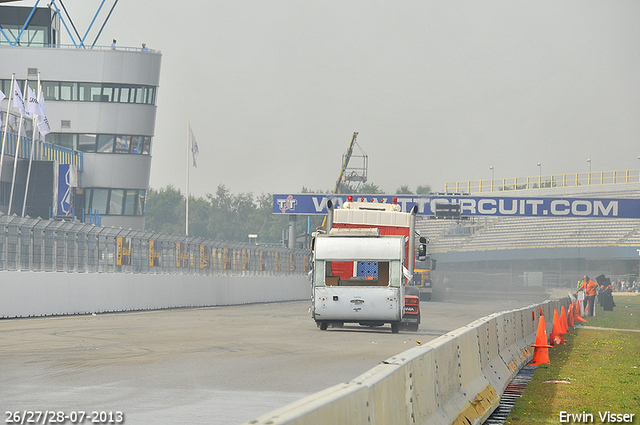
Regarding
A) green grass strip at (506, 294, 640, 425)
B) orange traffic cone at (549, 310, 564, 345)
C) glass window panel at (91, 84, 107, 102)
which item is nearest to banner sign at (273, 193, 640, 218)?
glass window panel at (91, 84, 107, 102)

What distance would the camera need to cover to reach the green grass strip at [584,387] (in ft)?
34.1

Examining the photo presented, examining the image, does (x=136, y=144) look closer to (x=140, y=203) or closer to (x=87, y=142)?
(x=87, y=142)

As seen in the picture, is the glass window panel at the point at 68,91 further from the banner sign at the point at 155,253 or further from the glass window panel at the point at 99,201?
the banner sign at the point at 155,253

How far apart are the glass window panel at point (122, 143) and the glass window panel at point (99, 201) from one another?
329 centimetres

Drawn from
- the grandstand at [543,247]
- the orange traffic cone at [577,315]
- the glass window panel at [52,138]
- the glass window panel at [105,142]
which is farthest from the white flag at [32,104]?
the grandstand at [543,247]

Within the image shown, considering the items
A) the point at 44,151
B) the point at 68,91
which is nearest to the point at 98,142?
the point at 68,91

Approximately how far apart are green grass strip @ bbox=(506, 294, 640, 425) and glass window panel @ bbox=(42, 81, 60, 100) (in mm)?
52181

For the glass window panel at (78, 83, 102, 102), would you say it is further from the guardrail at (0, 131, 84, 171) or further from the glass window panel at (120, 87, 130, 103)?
the guardrail at (0, 131, 84, 171)

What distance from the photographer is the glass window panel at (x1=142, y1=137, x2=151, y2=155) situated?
70562 millimetres

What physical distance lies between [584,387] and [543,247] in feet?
291

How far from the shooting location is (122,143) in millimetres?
69250

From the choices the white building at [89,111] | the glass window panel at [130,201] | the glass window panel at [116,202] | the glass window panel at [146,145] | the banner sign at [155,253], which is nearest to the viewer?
the banner sign at [155,253]

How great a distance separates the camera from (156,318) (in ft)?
91.6

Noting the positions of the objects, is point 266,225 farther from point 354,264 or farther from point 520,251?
point 354,264
